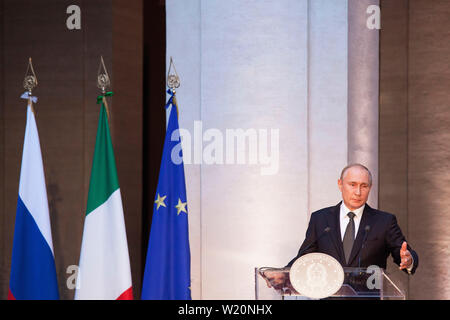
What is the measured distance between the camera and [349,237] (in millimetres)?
3764

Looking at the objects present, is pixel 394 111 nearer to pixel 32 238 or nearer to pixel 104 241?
pixel 104 241

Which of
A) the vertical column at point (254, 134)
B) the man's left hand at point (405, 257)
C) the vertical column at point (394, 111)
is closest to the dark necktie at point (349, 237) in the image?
the man's left hand at point (405, 257)

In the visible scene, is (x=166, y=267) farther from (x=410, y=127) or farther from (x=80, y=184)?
(x=410, y=127)

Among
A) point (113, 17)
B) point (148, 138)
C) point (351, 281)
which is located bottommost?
point (351, 281)

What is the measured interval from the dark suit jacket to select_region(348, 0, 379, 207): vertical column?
1253 mm

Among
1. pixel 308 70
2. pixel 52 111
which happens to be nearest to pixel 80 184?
pixel 52 111

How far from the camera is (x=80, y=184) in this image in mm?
5277

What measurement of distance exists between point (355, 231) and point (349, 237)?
67mm

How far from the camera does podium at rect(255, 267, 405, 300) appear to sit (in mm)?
2842

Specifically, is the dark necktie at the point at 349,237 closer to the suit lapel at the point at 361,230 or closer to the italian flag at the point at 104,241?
the suit lapel at the point at 361,230

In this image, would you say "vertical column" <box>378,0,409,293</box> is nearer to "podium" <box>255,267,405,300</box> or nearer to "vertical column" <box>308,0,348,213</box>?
"vertical column" <box>308,0,348,213</box>

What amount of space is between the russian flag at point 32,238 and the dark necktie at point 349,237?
212 centimetres
